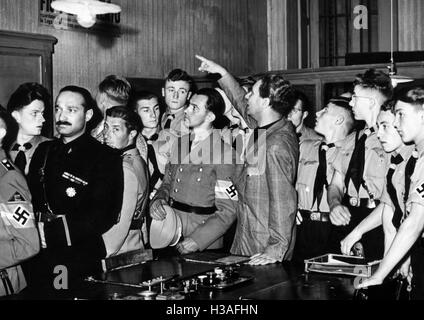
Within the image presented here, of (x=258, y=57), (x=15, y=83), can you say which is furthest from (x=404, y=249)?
(x=258, y=57)

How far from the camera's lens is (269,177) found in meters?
3.73

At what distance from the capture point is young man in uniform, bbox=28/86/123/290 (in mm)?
3516

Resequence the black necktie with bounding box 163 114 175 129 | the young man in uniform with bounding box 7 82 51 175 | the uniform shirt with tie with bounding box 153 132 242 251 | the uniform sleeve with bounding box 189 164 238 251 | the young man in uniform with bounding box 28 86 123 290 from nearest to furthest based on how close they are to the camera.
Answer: the young man in uniform with bounding box 28 86 123 290 < the uniform sleeve with bounding box 189 164 238 251 < the uniform shirt with tie with bounding box 153 132 242 251 < the young man in uniform with bounding box 7 82 51 175 < the black necktie with bounding box 163 114 175 129

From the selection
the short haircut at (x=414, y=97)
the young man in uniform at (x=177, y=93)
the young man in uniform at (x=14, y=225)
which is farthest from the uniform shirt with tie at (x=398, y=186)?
the young man in uniform at (x=177, y=93)

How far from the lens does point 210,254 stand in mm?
3607

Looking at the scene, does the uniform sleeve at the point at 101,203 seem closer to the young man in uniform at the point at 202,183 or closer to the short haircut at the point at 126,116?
the short haircut at the point at 126,116

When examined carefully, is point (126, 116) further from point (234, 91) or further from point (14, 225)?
point (14, 225)

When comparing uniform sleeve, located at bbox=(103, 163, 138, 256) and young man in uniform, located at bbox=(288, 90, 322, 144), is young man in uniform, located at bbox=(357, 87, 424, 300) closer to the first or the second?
uniform sleeve, located at bbox=(103, 163, 138, 256)

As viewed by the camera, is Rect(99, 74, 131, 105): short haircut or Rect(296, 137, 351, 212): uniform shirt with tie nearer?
Rect(296, 137, 351, 212): uniform shirt with tie

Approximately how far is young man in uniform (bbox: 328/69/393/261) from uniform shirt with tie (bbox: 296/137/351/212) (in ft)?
0.94

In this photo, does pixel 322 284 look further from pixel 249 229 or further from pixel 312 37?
pixel 312 37

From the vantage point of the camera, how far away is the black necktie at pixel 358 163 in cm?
452

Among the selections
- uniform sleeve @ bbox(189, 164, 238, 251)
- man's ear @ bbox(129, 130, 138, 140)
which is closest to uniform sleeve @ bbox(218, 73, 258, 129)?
uniform sleeve @ bbox(189, 164, 238, 251)

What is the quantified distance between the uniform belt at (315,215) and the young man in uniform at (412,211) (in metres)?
1.52
